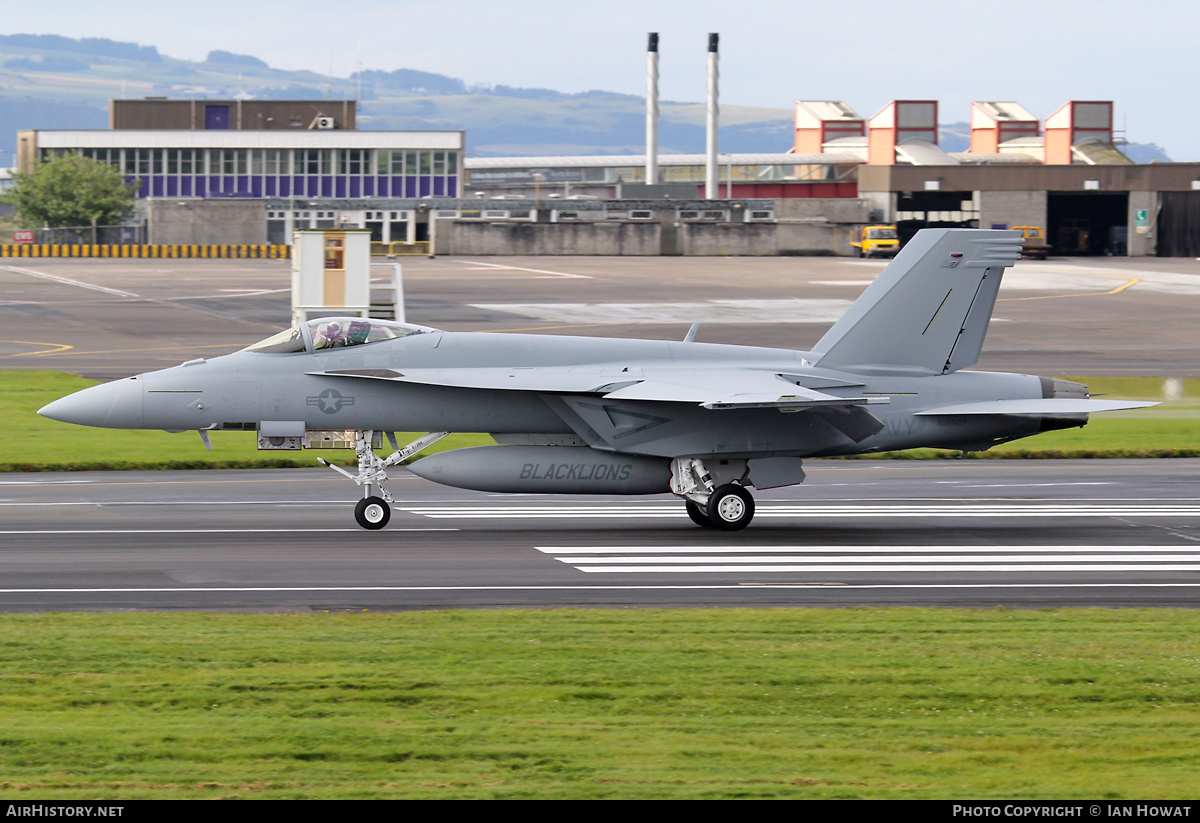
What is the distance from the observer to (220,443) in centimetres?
2836

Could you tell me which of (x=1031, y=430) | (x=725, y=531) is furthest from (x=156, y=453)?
(x=1031, y=430)

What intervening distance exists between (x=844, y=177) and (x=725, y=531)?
342 feet

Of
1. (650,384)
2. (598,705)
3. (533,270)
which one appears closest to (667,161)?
(533,270)

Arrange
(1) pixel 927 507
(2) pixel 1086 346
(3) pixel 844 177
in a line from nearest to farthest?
(1) pixel 927 507, (2) pixel 1086 346, (3) pixel 844 177

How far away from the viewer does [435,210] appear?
107 metres

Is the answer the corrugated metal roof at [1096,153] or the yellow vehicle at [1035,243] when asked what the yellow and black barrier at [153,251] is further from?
the corrugated metal roof at [1096,153]

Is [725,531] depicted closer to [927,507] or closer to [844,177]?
[927,507]

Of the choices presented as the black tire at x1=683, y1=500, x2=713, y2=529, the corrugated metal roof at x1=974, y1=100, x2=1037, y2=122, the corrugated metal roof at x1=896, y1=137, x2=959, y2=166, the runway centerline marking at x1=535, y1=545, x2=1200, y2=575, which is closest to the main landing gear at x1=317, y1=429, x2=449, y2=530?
the runway centerline marking at x1=535, y1=545, x2=1200, y2=575

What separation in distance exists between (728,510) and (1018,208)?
89728 millimetres

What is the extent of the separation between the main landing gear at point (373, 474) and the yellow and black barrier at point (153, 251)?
274 ft

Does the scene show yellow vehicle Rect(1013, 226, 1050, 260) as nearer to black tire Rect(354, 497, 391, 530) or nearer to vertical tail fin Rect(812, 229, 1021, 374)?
vertical tail fin Rect(812, 229, 1021, 374)

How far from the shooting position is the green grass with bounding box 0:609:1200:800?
8.09 m

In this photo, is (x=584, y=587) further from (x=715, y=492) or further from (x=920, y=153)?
(x=920, y=153)
